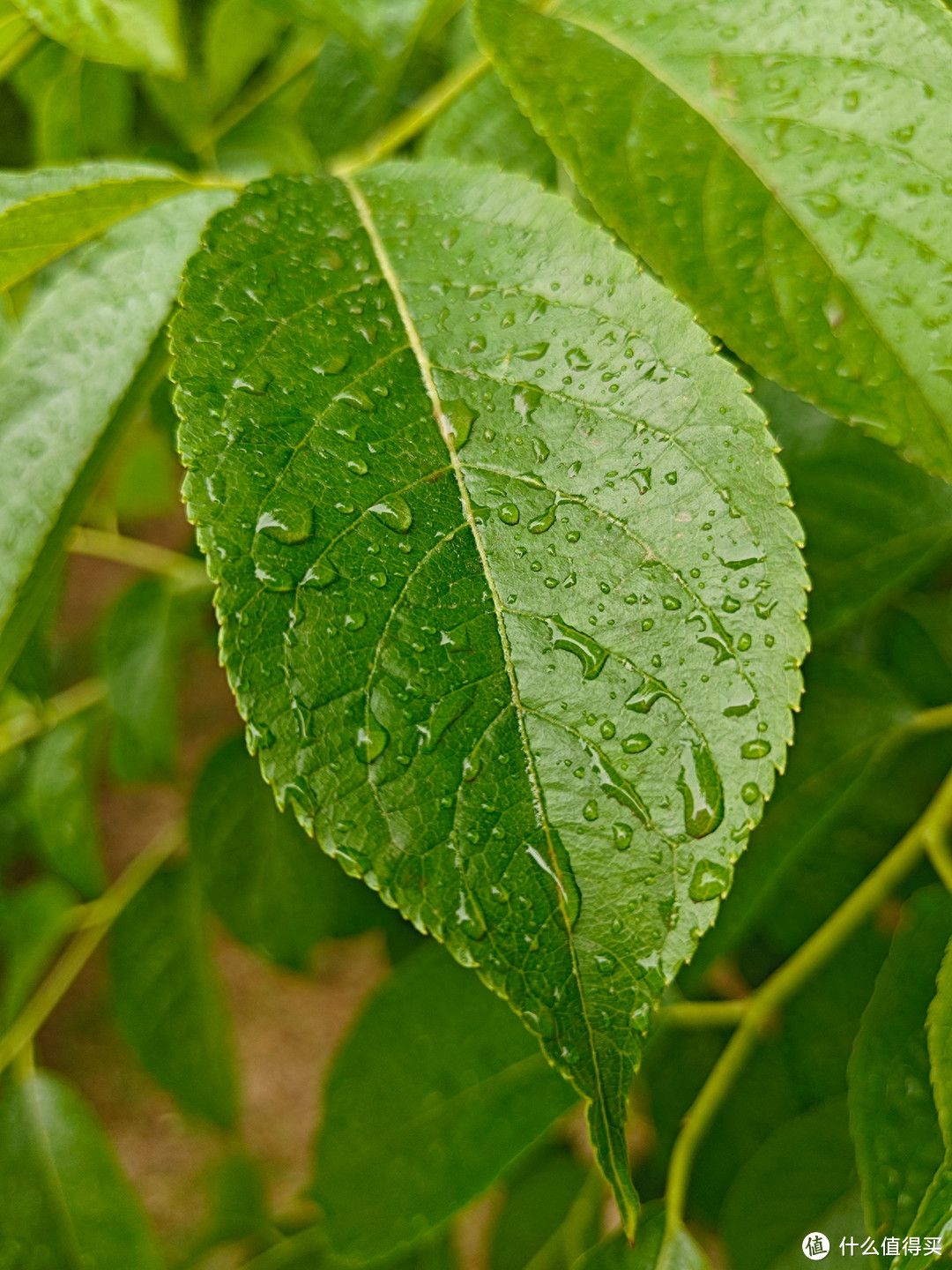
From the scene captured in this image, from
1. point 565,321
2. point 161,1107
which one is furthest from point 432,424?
point 161,1107

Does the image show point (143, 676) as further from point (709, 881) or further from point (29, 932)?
point (709, 881)

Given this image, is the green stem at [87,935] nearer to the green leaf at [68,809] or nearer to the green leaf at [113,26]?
the green leaf at [68,809]

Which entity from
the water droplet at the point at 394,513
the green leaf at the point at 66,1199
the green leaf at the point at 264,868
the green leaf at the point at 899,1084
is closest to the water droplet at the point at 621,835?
the water droplet at the point at 394,513

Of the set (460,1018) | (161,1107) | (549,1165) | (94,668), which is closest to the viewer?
(460,1018)

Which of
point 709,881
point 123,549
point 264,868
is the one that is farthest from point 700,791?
point 123,549

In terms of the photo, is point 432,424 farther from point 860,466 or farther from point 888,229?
point 860,466

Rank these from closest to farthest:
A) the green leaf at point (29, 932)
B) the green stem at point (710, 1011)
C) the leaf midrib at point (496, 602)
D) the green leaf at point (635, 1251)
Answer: the leaf midrib at point (496, 602) < the green leaf at point (635, 1251) < the green stem at point (710, 1011) < the green leaf at point (29, 932)
